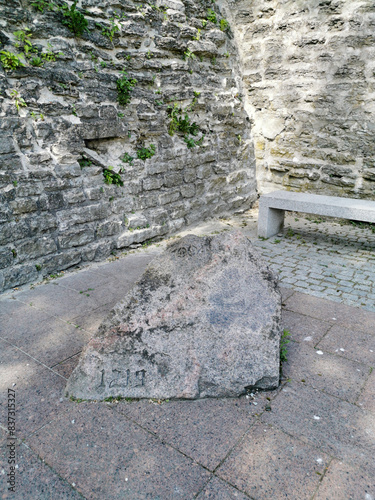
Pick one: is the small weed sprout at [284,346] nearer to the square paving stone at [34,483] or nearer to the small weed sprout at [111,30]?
the square paving stone at [34,483]

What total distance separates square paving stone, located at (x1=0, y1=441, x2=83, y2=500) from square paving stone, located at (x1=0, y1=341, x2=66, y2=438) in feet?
0.58

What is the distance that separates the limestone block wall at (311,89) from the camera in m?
5.26

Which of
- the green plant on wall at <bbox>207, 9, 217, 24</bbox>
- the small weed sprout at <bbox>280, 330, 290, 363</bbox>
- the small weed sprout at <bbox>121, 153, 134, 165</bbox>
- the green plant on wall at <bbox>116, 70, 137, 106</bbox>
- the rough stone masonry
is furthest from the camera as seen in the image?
the green plant on wall at <bbox>207, 9, 217, 24</bbox>

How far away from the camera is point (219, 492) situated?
63.6 inches

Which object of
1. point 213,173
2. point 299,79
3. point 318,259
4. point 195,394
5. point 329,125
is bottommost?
point 318,259

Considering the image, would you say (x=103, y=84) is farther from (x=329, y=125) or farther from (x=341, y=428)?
(x=341, y=428)

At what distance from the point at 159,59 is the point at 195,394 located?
4.18 metres

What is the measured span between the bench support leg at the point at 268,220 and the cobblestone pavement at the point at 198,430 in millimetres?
2183

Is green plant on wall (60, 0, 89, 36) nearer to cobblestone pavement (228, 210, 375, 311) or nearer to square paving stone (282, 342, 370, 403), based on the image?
cobblestone pavement (228, 210, 375, 311)

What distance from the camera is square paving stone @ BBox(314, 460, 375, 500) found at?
5.27 feet

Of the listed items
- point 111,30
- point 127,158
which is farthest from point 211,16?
point 127,158

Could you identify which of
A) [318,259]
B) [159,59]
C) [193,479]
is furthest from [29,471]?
[159,59]

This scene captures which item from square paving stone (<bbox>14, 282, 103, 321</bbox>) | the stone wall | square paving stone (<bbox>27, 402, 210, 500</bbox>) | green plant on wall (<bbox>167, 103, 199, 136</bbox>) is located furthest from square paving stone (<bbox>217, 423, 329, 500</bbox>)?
green plant on wall (<bbox>167, 103, 199, 136</bbox>)

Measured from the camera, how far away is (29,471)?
1.72m
